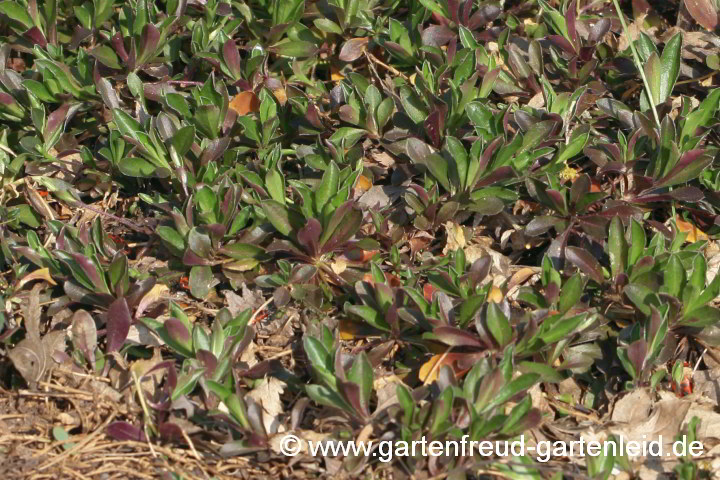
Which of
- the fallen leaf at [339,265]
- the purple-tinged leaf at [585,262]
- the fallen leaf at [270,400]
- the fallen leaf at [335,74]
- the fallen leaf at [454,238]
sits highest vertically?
the fallen leaf at [335,74]

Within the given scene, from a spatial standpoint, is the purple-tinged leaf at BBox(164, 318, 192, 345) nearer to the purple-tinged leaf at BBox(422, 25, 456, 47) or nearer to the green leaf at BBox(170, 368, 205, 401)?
the green leaf at BBox(170, 368, 205, 401)

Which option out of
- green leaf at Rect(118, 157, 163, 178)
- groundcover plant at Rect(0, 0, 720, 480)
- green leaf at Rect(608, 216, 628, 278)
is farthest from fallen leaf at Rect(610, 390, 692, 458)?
green leaf at Rect(118, 157, 163, 178)

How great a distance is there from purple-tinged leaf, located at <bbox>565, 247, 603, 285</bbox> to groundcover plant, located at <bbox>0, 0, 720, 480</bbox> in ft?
0.12

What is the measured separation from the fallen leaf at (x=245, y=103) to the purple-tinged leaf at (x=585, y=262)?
4.16 ft

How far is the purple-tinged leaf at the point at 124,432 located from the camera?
2.45 metres

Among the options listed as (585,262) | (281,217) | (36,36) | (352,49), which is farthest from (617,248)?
(36,36)

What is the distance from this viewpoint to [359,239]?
2.90 metres

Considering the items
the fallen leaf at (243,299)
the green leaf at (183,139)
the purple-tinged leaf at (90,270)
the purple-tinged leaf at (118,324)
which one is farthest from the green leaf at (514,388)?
the green leaf at (183,139)

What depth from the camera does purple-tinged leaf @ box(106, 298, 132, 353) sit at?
2.64 m

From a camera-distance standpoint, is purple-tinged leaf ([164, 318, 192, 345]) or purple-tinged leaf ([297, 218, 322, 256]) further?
purple-tinged leaf ([297, 218, 322, 256])

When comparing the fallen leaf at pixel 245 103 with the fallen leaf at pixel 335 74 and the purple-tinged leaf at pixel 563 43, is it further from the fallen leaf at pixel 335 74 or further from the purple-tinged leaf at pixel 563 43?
the purple-tinged leaf at pixel 563 43

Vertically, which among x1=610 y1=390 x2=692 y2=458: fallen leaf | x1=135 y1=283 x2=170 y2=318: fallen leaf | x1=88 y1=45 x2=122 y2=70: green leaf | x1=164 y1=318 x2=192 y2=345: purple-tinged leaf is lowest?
x1=610 y1=390 x2=692 y2=458: fallen leaf

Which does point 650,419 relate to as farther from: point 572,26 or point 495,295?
point 572,26

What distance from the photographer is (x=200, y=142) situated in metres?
3.11
